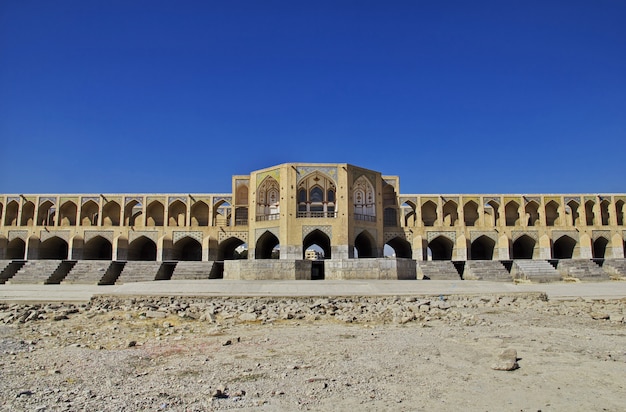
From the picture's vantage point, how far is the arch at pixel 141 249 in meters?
29.6

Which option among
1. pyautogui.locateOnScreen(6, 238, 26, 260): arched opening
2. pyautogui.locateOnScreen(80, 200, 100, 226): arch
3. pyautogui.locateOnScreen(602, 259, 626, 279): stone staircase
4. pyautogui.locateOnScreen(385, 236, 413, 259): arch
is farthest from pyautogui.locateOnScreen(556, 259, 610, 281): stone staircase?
pyautogui.locateOnScreen(6, 238, 26, 260): arched opening

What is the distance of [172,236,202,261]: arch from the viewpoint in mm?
29500

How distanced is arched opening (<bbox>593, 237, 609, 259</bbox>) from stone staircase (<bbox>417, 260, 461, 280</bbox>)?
14.1 m

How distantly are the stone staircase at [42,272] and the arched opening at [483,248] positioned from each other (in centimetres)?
2423

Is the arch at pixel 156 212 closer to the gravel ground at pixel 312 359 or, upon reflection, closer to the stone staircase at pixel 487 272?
the gravel ground at pixel 312 359

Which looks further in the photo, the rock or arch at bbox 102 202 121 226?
arch at bbox 102 202 121 226

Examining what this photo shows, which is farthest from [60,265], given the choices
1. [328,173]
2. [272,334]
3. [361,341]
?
[361,341]

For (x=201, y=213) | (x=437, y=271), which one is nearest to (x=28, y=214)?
(x=201, y=213)

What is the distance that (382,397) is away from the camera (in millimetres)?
4770

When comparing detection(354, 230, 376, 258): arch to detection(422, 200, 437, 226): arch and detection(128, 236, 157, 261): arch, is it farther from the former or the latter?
detection(128, 236, 157, 261): arch

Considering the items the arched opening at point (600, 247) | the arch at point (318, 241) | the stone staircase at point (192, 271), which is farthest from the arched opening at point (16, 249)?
the arched opening at point (600, 247)

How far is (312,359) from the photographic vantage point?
6438mm

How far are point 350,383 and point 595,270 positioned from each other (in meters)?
22.5

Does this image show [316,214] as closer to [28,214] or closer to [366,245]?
[366,245]
